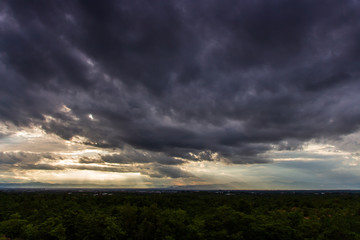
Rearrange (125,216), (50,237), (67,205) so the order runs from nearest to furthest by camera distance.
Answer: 1. (50,237)
2. (125,216)
3. (67,205)

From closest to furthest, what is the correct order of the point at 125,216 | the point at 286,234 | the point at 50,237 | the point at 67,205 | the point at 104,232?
the point at 286,234
the point at 104,232
the point at 50,237
the point at 125,216
the point at 67,205

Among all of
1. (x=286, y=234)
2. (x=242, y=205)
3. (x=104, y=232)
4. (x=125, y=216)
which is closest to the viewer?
(x=286, y=234)

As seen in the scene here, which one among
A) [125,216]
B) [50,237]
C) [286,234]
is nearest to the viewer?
[286,234]

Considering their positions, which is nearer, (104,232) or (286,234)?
(286,234)

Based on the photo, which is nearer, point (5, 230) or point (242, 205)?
point (5, 230)

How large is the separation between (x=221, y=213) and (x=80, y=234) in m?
28.4

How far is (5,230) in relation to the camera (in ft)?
158

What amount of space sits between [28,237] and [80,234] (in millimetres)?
9217

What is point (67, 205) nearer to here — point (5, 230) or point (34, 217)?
point (34, 217)

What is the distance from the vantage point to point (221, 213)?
50969mm

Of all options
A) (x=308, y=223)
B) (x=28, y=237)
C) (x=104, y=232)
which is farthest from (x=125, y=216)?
(x=308, y=223)

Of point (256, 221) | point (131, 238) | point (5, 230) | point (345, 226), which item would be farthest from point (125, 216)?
point (345, 226)

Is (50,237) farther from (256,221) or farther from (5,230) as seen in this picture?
(256,221)

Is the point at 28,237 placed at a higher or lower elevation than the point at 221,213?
lower
